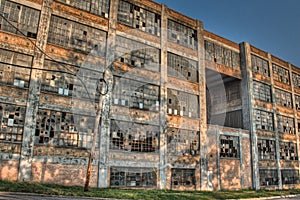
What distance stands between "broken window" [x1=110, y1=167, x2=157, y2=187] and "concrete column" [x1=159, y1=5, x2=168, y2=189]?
2.43 ft

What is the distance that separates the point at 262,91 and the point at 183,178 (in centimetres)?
1472

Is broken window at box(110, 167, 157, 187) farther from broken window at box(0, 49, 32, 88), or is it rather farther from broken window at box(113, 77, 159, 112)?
broken window at box(0, 49, 32, 88)

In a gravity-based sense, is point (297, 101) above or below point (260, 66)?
below

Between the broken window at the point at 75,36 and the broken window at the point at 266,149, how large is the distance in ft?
61.9

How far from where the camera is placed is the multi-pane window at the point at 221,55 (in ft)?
85.4

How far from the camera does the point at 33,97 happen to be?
16219 mm

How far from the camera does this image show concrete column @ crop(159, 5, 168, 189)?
20.0 metres

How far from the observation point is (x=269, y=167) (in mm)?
27422

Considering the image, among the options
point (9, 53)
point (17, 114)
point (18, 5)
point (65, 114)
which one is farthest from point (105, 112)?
point (18, 5)

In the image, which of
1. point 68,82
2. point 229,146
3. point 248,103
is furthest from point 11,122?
point 248,103

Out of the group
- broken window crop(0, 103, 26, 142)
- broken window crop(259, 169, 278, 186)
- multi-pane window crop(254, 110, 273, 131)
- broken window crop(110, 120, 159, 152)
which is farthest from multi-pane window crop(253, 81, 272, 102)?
broken window crop(0, 103, 26, 142)

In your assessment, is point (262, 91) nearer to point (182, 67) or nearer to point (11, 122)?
point (182, 67)

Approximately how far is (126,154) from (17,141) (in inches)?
280

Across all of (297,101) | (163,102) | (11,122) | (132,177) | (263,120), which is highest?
(297,101)
